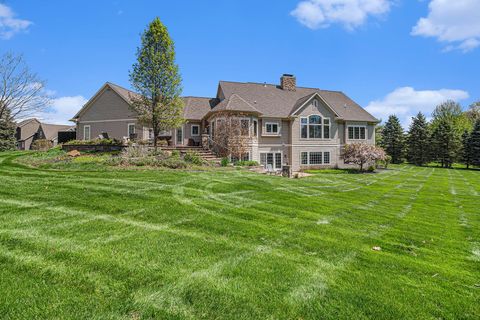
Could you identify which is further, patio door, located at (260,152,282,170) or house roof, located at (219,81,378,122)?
house roof, located at (219,81,378,122)

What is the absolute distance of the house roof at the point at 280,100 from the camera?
23.9m

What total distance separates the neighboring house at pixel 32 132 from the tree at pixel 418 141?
2276 inches

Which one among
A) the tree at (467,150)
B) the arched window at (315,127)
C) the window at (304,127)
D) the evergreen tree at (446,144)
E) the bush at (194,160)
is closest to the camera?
the bush at (194,160)

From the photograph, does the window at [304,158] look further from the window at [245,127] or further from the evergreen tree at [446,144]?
the evergreen tree at [446,144]

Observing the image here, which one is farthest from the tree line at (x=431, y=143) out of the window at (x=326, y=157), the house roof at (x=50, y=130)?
the house roof at (x=50, y=130)

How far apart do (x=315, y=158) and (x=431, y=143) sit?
23404mm

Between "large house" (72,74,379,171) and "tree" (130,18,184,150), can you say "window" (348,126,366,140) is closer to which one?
"large house" (72,74,379,171)

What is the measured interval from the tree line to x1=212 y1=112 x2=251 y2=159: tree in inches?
1205

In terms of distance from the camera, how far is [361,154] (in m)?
23.8

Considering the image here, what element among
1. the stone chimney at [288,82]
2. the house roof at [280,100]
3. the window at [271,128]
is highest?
the stone chimney at [288,82]

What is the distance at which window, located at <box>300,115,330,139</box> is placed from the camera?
24.3 metres

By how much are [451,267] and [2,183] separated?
11127 millimetres

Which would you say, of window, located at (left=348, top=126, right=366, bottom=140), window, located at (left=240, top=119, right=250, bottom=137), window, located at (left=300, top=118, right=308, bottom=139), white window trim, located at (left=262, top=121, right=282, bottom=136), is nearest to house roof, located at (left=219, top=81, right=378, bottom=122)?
white window trim, located at (left=262, top=121, right=282, bottom=136)

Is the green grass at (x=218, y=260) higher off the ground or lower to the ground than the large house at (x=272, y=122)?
lower
